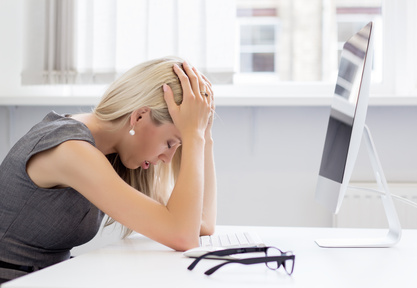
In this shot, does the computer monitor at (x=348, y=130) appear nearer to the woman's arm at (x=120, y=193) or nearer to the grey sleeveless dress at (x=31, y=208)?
the woman's arm at (x=120, y=193)

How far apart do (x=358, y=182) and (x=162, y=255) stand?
1338 millimetres

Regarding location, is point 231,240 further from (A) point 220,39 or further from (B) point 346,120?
(A) point 220,39

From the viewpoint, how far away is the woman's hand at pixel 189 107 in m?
1.22

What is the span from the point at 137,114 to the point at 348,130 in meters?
0.48

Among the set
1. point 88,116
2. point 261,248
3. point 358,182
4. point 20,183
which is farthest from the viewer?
point 358,182

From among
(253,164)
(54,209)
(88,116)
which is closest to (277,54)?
(253,164)

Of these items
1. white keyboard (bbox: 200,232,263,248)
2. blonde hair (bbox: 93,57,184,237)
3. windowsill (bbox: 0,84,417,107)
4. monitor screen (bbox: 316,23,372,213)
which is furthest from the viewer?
windowsill (bbox: 0,84,417,107)

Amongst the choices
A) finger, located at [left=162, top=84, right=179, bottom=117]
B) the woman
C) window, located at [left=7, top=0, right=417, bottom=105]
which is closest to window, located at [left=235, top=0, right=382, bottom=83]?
window, located at [left=7, top=0, right=417, bottom=105]

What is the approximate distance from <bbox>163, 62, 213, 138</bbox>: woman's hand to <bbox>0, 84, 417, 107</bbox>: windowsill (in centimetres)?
86

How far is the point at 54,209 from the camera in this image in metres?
1.18

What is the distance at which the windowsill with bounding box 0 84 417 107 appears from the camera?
209 cm

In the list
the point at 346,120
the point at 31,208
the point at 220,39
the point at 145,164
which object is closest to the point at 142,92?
the point at 145,164

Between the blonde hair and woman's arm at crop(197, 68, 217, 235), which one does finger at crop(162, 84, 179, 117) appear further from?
woman's arm at crop(197, 68, 217, 235)

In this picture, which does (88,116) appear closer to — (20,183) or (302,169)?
(20,183)
